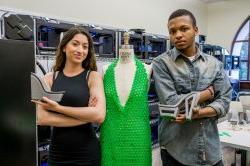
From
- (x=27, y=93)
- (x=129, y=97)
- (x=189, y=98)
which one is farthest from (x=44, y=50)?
(x=27, y=93)

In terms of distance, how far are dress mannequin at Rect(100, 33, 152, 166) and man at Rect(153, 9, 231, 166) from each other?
0.10 metres

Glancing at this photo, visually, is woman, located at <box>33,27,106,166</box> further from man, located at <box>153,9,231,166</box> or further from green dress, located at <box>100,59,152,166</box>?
man, located at <box>153,9,231,166</box>

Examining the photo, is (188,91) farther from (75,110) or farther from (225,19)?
(225,19)

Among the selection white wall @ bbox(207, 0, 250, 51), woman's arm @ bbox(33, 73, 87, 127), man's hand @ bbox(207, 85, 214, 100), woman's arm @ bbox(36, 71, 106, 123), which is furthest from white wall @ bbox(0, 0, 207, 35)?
man's hand @ bbox(207, 85, 214, 100)

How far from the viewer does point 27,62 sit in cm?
69

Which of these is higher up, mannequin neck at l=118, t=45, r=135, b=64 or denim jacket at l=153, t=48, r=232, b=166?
mannequin neck at l=118, t=45, r=135, b=64

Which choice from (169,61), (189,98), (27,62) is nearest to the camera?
(27,62)

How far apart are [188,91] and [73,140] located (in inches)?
26.5

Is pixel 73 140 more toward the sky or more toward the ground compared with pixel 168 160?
more toward the sky

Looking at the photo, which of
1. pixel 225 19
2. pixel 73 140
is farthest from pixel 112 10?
pixel 73 140

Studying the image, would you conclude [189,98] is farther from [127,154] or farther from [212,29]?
[212,29]

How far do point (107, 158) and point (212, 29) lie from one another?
6402 millimetres

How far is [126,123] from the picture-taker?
5.05 ft

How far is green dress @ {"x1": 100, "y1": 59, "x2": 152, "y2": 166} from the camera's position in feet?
5.07
